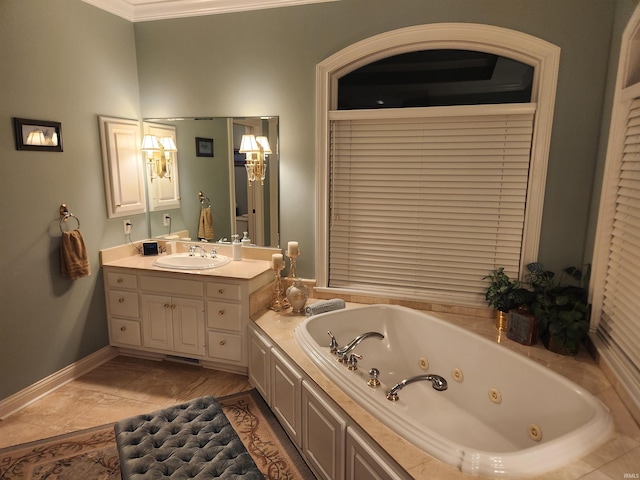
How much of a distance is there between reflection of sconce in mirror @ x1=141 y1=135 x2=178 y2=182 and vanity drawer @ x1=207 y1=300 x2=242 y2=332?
4.32 feet

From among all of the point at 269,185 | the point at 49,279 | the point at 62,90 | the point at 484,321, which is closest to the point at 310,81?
the point at 269,185

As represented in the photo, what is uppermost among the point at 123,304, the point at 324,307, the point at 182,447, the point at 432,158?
the point at 432,158

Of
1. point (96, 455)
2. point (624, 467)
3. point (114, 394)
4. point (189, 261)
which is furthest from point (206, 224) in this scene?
point (624, 467)

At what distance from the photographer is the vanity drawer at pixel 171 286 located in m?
2.95

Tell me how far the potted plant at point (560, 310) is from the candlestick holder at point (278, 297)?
66.3 inches

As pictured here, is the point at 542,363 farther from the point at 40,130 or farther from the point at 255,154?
the point at 40,130

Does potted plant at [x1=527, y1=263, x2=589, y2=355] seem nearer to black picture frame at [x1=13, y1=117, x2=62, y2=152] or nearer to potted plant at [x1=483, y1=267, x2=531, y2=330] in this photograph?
potted plant at [x1=483, y1=267, x2=531, y2=330]

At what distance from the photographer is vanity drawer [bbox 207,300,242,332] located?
288cm

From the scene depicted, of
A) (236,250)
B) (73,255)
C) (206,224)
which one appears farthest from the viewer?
(206,224)

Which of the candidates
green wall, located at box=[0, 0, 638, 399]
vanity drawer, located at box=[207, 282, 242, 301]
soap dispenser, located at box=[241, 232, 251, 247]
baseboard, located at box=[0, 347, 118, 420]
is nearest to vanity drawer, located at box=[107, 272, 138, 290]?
green wall, located at box=[0, 0, 638, 399]

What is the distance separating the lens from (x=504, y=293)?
2.59 metres

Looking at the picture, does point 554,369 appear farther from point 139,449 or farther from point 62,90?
point 62,90

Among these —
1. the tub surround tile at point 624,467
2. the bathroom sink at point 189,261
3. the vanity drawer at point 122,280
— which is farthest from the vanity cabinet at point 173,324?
the tub surround tile at point 624,467

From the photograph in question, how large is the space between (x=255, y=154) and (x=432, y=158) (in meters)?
1.36
